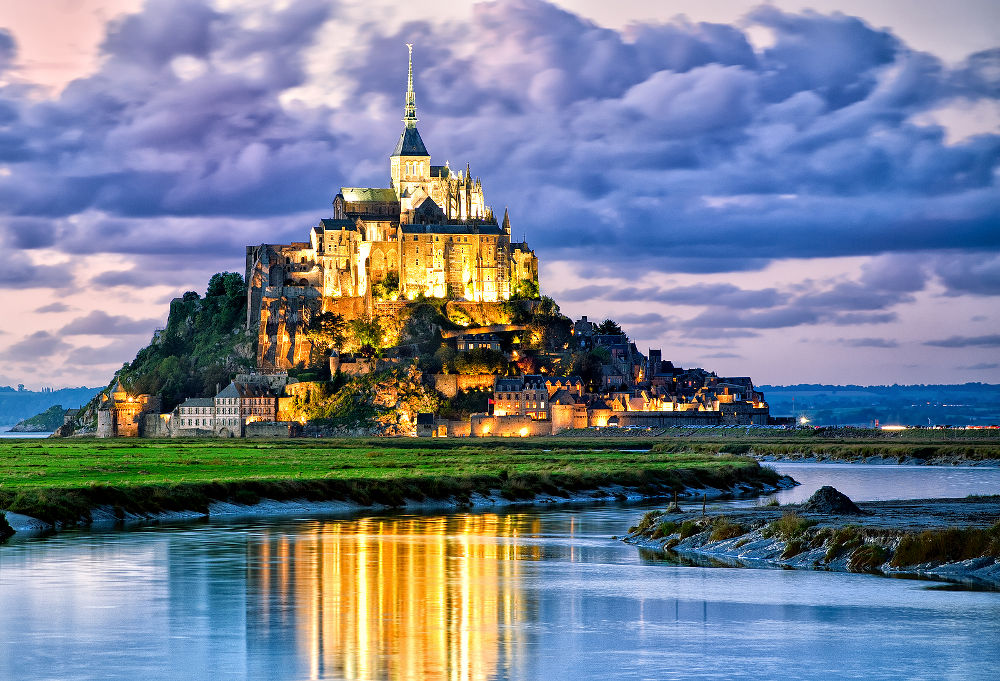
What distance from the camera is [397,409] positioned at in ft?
535

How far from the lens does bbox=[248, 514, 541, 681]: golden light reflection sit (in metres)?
23.8

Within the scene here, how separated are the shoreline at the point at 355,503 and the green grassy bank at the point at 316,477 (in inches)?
7.6

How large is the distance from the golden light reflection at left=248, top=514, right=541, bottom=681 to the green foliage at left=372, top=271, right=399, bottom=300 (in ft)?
418

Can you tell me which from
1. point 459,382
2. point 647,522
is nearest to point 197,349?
point 459,382

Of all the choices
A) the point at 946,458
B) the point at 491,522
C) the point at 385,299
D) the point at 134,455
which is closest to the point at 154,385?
the point at 385,299

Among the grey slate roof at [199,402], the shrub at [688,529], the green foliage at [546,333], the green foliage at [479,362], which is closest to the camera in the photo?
the shrub at [688,529]

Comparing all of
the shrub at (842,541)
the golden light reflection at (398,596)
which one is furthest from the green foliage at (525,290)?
the shrub at (842,541)

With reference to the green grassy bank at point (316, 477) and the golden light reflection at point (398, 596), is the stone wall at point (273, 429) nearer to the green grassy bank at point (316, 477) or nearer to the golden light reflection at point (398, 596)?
the green grassy bank at point (316, 477)

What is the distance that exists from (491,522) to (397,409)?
111 meters

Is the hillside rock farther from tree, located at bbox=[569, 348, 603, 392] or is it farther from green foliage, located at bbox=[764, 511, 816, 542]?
tree, located at bbox=[569, 348, 603, 392]

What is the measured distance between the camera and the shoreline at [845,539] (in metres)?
34.9

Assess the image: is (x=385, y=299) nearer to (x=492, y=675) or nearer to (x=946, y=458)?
(x=946, y=458)

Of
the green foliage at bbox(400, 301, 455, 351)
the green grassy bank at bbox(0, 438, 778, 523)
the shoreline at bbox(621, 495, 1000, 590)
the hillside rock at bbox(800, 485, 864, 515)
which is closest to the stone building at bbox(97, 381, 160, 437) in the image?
the green foliage at bbox(400, 301, 455, 351)

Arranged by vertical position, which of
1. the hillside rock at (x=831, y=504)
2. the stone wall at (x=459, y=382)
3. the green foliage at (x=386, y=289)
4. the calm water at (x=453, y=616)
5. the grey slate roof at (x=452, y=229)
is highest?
the grey slate roof at (x=452, y=229)
